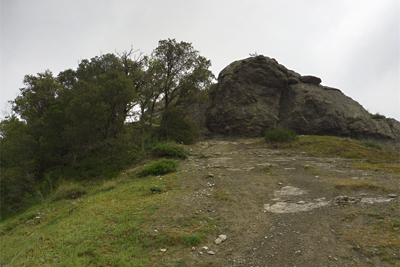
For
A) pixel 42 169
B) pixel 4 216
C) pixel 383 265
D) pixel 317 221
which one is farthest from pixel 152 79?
pixel 383 265

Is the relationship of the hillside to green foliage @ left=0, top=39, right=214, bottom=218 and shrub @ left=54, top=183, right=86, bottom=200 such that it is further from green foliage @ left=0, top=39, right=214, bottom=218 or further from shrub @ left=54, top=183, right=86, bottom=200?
green foliage @ left=0, top=39, right=214, bottom=218

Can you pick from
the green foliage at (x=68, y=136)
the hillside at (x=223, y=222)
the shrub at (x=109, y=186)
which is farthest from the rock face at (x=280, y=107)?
the shrub at (x=109, y=186)

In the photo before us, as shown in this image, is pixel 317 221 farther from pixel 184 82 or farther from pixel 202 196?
pixel 184 82

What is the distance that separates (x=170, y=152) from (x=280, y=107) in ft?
40.9

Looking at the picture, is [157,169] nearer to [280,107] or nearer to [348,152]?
[348,152]

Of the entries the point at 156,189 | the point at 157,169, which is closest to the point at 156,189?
the point at 156,189

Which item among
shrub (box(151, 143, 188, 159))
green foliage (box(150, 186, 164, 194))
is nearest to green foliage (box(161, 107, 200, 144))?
shrub (box(151, 143, 188, 159))

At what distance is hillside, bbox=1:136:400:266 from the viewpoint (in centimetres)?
482

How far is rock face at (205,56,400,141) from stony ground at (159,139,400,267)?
343 inches

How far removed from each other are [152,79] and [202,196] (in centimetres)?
1257

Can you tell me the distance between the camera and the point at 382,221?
5.41 metres

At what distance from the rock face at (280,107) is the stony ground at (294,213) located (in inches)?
343

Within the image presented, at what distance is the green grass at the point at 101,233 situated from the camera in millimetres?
5109

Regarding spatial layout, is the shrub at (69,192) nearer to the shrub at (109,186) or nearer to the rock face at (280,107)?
the shrub at (109,186)
